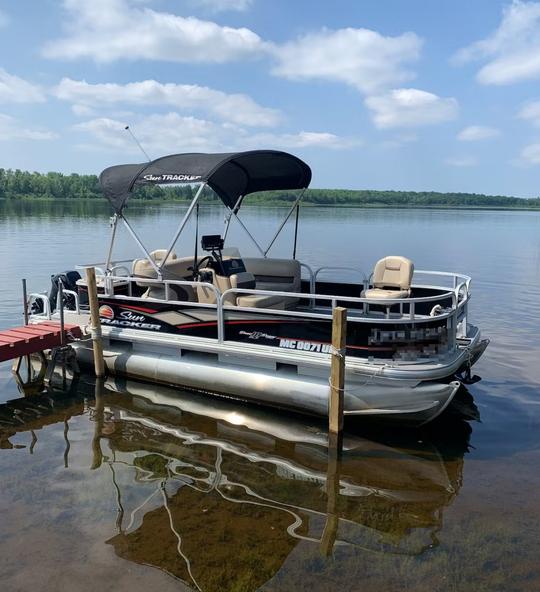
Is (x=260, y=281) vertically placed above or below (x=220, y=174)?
below

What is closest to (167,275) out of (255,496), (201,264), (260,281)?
(201,264)

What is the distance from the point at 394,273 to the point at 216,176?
3.38m

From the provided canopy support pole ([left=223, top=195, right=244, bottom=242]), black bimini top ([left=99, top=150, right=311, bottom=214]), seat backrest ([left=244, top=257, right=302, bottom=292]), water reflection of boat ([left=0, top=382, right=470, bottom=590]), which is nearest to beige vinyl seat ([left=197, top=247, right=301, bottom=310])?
seat backrest ([left=244, top=257, right=302, bottom=292])

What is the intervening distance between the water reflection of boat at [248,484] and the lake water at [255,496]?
2 centimetres

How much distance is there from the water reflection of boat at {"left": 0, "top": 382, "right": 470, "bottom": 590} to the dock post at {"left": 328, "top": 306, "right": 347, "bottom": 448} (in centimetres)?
25

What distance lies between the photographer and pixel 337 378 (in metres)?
6.15

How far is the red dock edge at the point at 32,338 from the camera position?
25.1 ft

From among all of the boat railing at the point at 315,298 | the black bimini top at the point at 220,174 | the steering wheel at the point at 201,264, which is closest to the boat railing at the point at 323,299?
the boat railing at the point at 315,298

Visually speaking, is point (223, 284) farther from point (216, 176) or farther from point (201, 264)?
point (216, 176)

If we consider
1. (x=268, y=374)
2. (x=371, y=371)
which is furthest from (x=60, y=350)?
(x=371, y=371)

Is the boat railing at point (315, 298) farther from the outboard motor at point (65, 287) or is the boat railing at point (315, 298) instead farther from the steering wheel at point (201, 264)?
the outboard motor at point (65, 287)

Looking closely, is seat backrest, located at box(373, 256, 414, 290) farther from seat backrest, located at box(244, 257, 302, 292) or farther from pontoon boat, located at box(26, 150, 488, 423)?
seat backrest, located at box(244, 257, 302, 292)

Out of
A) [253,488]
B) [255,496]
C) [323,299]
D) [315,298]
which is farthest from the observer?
[323,299]

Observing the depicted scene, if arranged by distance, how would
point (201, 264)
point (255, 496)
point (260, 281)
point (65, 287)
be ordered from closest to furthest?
point (255, 496) → point (201, 264) → point (260, 281) → point (65, 287)
